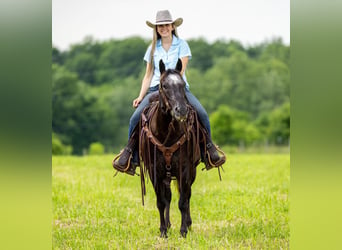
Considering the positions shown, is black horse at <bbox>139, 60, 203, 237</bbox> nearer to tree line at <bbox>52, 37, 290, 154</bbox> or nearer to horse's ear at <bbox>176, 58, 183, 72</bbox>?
horse's ear at <bbox>176, 58, 183, 72</bbox>

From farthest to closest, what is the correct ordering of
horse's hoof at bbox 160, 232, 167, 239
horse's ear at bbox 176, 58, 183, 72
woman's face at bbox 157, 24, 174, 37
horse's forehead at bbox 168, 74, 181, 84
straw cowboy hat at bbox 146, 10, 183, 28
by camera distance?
horse's hoof at bbox 160, 232, 167, 239, woman's face at bbox 157, 24, 174, 37, straw cowboy hat at bbox 146, 10, 183, 28, horse's ear at bbox 176, 58, 183, 72, horse's forehead at bbox 168, 74, 181, 84

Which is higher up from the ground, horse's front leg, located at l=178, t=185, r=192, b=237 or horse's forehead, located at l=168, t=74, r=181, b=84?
horse's forehead, located at l=168, t=74, r=181, b=84

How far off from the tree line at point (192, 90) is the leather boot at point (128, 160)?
38204 mm

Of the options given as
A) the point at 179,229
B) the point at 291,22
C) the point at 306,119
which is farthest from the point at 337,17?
the point at 179,229

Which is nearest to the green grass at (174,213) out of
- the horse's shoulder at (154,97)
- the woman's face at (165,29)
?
the horse's shoulder at (154,97)

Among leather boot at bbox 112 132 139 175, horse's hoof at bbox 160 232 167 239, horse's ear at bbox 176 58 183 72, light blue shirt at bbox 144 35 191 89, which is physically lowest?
horse's hoof at bbox 160 232 167 239

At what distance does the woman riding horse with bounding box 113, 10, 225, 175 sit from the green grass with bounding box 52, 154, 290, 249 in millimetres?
1117

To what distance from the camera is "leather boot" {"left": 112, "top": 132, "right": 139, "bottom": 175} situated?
7297 millimetres

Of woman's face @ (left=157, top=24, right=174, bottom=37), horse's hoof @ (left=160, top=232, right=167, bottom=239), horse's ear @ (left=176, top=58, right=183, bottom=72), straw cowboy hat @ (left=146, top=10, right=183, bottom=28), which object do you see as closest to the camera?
horse's ear @ (left=176, top=58, right=183, bottom=72)

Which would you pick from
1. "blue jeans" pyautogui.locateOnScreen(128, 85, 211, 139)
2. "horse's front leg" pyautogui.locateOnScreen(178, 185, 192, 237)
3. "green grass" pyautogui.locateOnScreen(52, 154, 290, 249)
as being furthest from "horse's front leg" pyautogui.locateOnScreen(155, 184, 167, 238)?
"blue jeans" pyautogui.locateOnScreen(128, 85, 211, 139)

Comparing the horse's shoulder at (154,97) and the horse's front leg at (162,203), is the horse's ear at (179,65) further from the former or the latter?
the horse's front leg at (162,203)

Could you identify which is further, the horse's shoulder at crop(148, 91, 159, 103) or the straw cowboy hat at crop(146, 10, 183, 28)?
the horse's shoulder at crop(148, 91, 159, 103)

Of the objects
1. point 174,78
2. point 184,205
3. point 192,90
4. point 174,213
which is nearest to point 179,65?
point 174,78

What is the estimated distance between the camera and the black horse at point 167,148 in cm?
658
